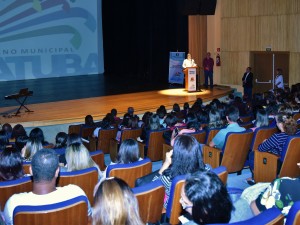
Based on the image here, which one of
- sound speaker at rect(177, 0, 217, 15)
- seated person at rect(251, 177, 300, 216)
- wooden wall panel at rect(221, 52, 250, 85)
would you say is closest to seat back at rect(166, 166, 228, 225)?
seated person at rect(251, 177, 300, 216)

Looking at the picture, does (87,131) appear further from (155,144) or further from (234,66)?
(234,66)

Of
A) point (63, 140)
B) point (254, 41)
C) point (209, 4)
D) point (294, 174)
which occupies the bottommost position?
point (294, 174)

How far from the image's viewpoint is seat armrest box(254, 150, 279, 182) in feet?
15.3


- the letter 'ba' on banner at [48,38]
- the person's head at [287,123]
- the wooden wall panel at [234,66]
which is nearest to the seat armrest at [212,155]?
the person's head at [287,123]

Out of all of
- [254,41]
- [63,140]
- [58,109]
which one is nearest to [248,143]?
[63,140]

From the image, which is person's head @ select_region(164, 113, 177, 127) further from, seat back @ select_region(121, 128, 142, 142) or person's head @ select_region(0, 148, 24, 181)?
person's head @ select_region(0, 148, 24, 181)

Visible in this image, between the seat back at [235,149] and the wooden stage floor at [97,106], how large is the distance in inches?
200

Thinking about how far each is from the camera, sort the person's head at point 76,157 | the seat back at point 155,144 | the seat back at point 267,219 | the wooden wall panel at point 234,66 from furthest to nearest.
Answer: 1. the wooden wall panel at point 234,66
2. the seat back at point 155,144
3. the person's head at point 76,157
4. the seat back at point 267,219

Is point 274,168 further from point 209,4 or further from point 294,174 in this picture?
point 209,4

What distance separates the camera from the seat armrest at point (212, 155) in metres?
5.14

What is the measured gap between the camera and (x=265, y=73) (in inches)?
547

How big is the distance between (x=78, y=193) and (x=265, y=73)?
11.7 m

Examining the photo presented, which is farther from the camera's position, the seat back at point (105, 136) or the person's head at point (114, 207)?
the seat back at point (105, 136)

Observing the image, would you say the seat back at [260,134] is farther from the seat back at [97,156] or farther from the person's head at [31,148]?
the person's head at [31,148]
